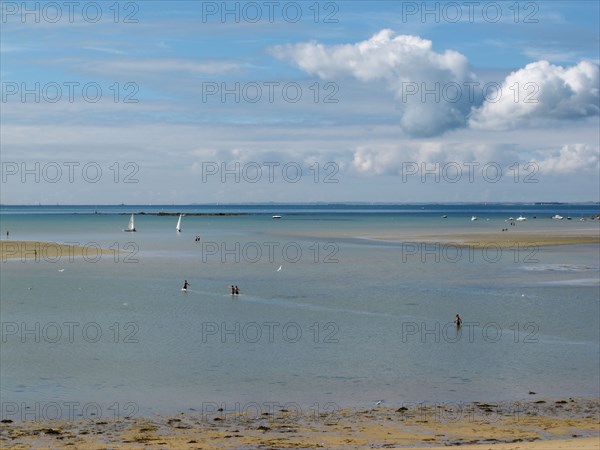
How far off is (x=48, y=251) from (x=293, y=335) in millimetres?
65114

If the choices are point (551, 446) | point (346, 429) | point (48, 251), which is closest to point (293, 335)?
point (346, 429)

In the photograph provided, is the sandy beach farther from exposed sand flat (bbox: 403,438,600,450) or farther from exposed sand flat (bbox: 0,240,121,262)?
exposed sand flat (bbox: 0,240,121,262)

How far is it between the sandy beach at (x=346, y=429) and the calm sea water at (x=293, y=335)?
1.47 metres

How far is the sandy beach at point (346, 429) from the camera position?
22438 millimetres

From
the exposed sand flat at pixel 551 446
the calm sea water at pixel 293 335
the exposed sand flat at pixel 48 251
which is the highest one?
A: the exposed sand flat at pixel 48 251

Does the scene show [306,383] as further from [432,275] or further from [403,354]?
[432,275]

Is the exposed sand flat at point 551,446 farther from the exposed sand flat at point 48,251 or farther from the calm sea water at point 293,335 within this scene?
the exposed sand flat at point 48,251

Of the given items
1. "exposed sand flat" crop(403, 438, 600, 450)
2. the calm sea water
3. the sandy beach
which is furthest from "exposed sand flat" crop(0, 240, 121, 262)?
"exposed sand flat" crop(403, 438, 600, 450)

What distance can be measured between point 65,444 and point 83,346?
15242 millimetres

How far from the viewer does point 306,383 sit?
1182 inches

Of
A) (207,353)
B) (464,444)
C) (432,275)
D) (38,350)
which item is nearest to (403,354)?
(207,353)

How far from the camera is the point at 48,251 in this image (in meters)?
97.6

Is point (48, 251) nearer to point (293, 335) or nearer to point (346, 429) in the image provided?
point (293, 335)

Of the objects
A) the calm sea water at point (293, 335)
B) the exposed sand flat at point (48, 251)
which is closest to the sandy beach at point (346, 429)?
the calm sea water at point (293, 335)
